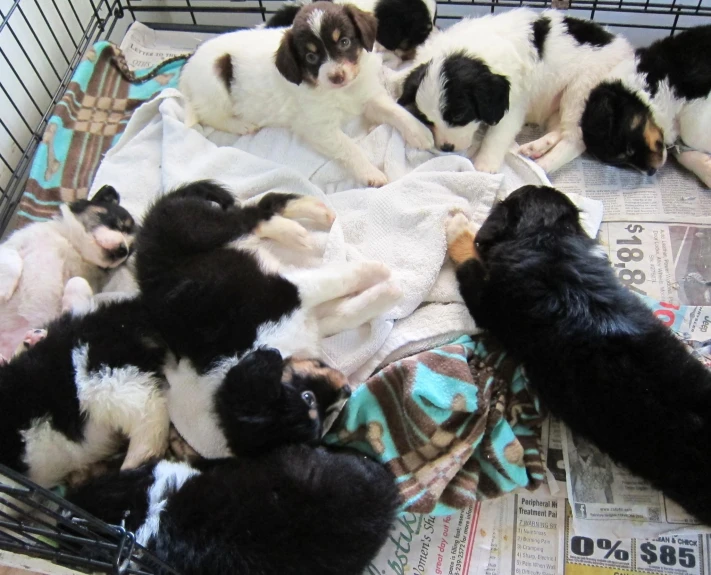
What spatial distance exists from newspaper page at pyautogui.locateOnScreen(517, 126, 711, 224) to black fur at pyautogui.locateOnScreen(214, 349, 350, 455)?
61.5 inches

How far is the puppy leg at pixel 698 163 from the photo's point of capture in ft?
8.95

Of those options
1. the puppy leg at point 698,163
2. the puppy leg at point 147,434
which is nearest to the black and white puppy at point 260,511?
the puppy leg at point 147,434

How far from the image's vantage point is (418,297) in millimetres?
2385

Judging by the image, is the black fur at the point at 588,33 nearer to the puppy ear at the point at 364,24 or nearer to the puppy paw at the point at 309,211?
the puppy ear at the point at 364,24

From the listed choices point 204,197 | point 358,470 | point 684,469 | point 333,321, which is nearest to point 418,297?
point 333,321

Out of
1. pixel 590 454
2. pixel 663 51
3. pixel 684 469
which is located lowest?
pixel 590 454

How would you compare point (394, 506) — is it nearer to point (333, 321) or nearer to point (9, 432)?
point (333, 321)

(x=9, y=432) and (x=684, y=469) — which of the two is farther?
(x=9, y=432)

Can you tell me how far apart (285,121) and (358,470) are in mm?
1627

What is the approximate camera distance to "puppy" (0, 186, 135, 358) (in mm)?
2367

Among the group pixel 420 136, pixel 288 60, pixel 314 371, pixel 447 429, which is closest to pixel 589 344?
pixel 447 429

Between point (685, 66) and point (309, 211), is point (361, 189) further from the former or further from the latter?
point (685, 66)

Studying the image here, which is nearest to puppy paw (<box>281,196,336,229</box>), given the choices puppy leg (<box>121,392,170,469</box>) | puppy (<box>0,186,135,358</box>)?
puppy (<box>0,186,135,358</box>)

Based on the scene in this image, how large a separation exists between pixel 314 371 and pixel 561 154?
156 cm
